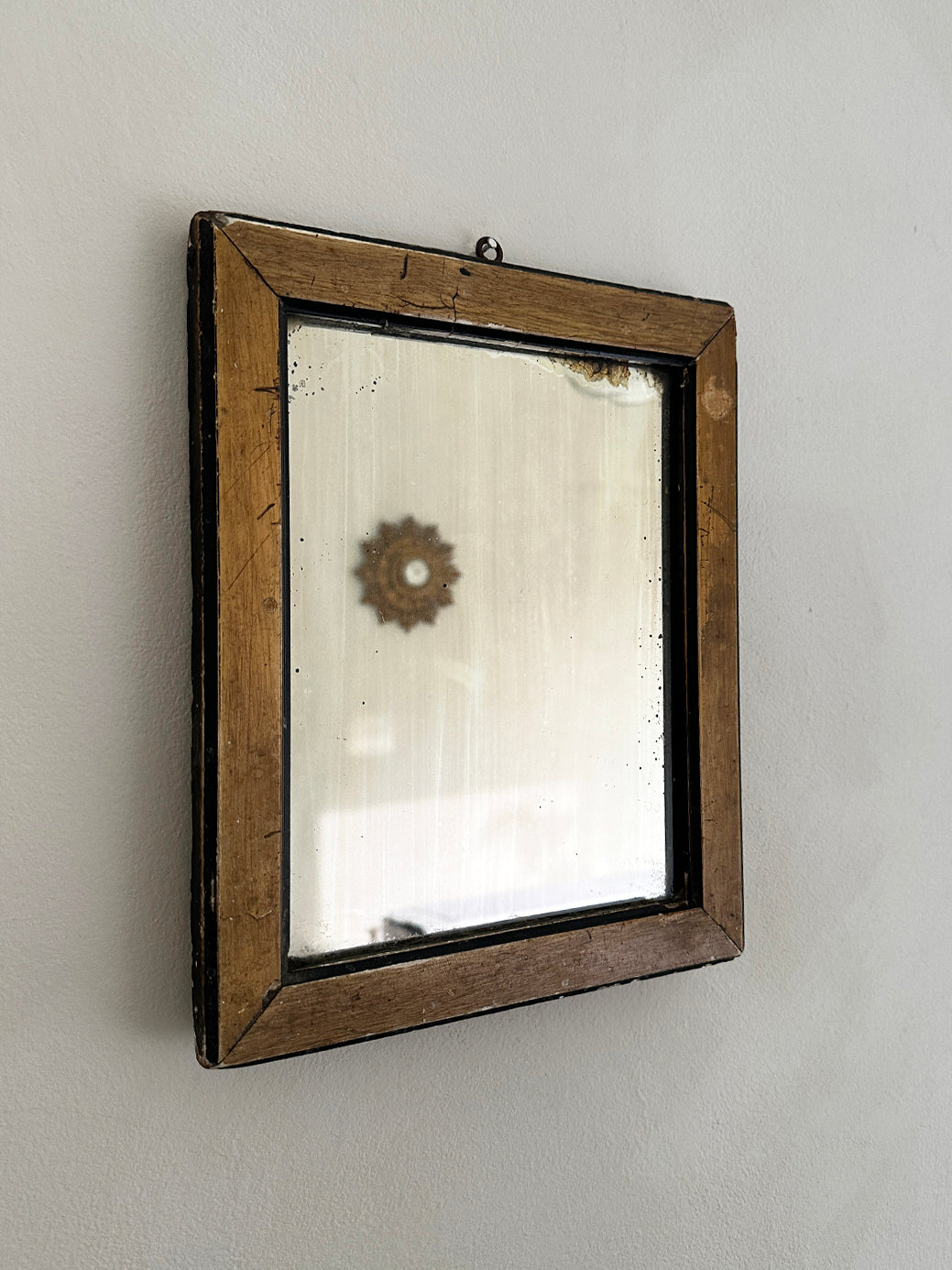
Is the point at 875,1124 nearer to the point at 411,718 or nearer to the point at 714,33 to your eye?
the point at 411,718

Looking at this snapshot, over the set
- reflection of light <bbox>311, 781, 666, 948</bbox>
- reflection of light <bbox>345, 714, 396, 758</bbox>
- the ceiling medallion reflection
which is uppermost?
the ceiling medallion reflection

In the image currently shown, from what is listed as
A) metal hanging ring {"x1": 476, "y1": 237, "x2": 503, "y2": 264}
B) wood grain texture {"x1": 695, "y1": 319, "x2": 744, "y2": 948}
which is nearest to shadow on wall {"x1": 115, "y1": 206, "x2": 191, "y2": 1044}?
metal hanging ring {"x1": 476, "y1": 237, "x2": 503, "y2": 264}

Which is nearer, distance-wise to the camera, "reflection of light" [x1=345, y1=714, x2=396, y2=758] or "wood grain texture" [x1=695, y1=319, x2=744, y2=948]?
"reflection of light" [x1=345, y1=714, x2=396, y2=758]

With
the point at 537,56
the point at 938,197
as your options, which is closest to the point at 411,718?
the point at 537,56

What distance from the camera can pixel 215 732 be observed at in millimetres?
613

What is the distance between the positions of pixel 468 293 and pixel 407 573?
0.21 meters

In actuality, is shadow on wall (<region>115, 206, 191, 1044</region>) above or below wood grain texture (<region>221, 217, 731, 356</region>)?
below

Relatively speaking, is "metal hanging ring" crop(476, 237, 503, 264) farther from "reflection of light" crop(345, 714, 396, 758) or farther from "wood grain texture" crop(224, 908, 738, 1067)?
"wood grain texture" crop(224, 908, 738, 1067)

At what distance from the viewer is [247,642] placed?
0.62 m

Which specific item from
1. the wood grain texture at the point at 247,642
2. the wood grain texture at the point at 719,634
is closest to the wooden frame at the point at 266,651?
the wood grain texture at the point at 247,642

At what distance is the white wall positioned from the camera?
62 cm

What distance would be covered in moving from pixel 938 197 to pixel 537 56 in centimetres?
50

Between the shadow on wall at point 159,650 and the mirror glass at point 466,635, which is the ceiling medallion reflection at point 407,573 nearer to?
the mirror glass at point 466,635

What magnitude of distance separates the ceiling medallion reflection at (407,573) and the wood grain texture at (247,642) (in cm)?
7
